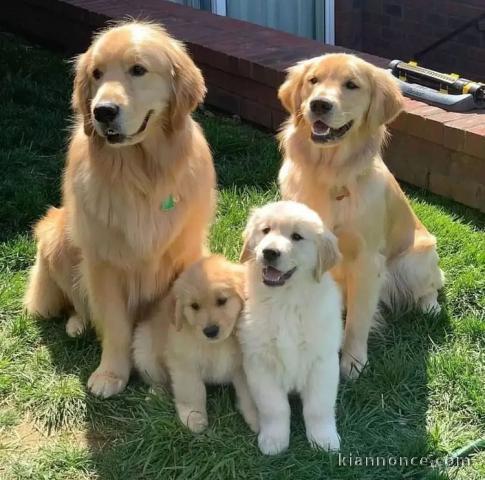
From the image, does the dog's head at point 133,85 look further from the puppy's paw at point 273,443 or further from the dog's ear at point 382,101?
the puppy's paw at point 273,443

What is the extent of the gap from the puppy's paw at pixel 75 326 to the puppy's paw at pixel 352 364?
4.13ft

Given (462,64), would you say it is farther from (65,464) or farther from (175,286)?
(65,464)

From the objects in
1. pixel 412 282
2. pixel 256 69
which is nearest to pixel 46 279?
pixel 412 282

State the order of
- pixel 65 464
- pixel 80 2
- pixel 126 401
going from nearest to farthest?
1. pixel 65 464
2. pixel 126 401
3. pixel 80 2

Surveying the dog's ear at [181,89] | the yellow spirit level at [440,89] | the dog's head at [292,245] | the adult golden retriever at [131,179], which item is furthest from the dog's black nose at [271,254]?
the yellow spirit level at [440,89]

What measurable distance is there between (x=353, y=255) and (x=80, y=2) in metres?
4.96

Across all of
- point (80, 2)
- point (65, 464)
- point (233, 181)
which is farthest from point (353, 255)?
point (80, 2)

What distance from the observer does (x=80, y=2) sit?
24.3ft

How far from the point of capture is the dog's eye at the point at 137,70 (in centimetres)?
306

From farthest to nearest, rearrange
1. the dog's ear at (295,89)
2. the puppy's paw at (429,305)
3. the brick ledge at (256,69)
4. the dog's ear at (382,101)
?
the brick ledge at (256,69) → the puppy's paw at (429,305) → the dog's ear at (295,89) → the dog's ear at (382,101)

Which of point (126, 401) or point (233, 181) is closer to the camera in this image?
point (126, 401)

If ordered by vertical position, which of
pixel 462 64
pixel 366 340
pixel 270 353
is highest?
pixel 270 353

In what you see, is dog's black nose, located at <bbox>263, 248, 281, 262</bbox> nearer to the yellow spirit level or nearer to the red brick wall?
the yellow spirit level

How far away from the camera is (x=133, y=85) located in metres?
3.06
